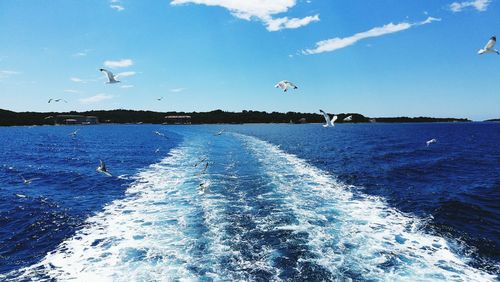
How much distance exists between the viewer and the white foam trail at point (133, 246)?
11664 millimetres

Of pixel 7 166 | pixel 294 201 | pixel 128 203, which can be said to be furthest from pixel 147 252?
pixel 7 166

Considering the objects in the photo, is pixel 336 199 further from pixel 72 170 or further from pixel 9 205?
pixel 72 170

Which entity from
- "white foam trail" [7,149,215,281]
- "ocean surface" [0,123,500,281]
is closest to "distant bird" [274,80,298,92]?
"ocean surface" [0,123,500,281]

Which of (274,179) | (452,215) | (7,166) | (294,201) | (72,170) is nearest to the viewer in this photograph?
(452,215)

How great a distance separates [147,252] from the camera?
13375 mm

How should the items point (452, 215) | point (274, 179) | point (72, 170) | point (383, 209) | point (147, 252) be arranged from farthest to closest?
1. point (72, 170)
2. point (274, 179)
3. point (383, 209)
4. point (452, 215)
5. point (147, 252)

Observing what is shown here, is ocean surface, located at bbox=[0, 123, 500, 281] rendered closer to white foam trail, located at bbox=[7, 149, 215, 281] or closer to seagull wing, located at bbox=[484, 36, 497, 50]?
white foam trail, located at bbox=[7, 149, 215, 281]

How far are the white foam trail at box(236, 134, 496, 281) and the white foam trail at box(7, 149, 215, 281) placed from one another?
5.64 meters

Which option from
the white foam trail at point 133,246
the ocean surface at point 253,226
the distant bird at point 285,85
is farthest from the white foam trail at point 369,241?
the distant bird at point 285,85

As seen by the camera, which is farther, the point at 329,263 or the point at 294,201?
the point at 294,201

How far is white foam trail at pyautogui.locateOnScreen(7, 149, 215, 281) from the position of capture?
11664 mm

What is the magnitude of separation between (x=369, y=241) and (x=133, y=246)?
1109 cm

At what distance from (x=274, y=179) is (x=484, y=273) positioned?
58.1ft

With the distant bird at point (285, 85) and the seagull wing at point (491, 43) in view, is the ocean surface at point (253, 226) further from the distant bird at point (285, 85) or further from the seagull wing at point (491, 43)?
the seagull wing at point (491, 43)
